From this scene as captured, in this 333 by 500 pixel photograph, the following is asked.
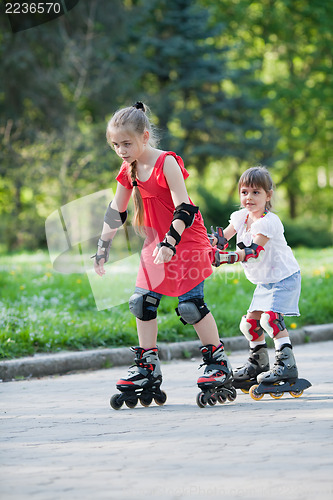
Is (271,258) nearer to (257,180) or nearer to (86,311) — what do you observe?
(257,180)

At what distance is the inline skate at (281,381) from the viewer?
15.8 feet

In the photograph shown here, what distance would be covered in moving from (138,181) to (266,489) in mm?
2323

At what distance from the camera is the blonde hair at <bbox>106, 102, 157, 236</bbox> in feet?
15.0

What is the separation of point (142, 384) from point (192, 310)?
54 cm

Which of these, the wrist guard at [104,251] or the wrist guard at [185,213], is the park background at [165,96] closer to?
the wrist guard at [104,251]

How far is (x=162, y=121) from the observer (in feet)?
87.7

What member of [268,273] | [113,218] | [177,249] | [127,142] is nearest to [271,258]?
[268,273]

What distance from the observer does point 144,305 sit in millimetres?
4695

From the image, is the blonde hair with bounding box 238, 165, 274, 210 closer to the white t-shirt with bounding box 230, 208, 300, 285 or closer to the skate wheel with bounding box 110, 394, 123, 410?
the white t-shirt with bounding box 230, 208, 300, 285

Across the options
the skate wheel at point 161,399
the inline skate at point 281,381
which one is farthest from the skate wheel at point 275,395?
the skate wheel at point 161,399

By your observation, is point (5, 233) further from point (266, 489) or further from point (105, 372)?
point (266, 489)

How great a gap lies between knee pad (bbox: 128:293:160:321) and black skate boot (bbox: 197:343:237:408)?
1.25ft

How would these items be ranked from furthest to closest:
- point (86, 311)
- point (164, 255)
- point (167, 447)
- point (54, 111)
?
point (54, 111) → point (86, 311) → point (164, 255) → point (167, 447)

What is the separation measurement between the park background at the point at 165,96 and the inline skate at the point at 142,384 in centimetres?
1013
